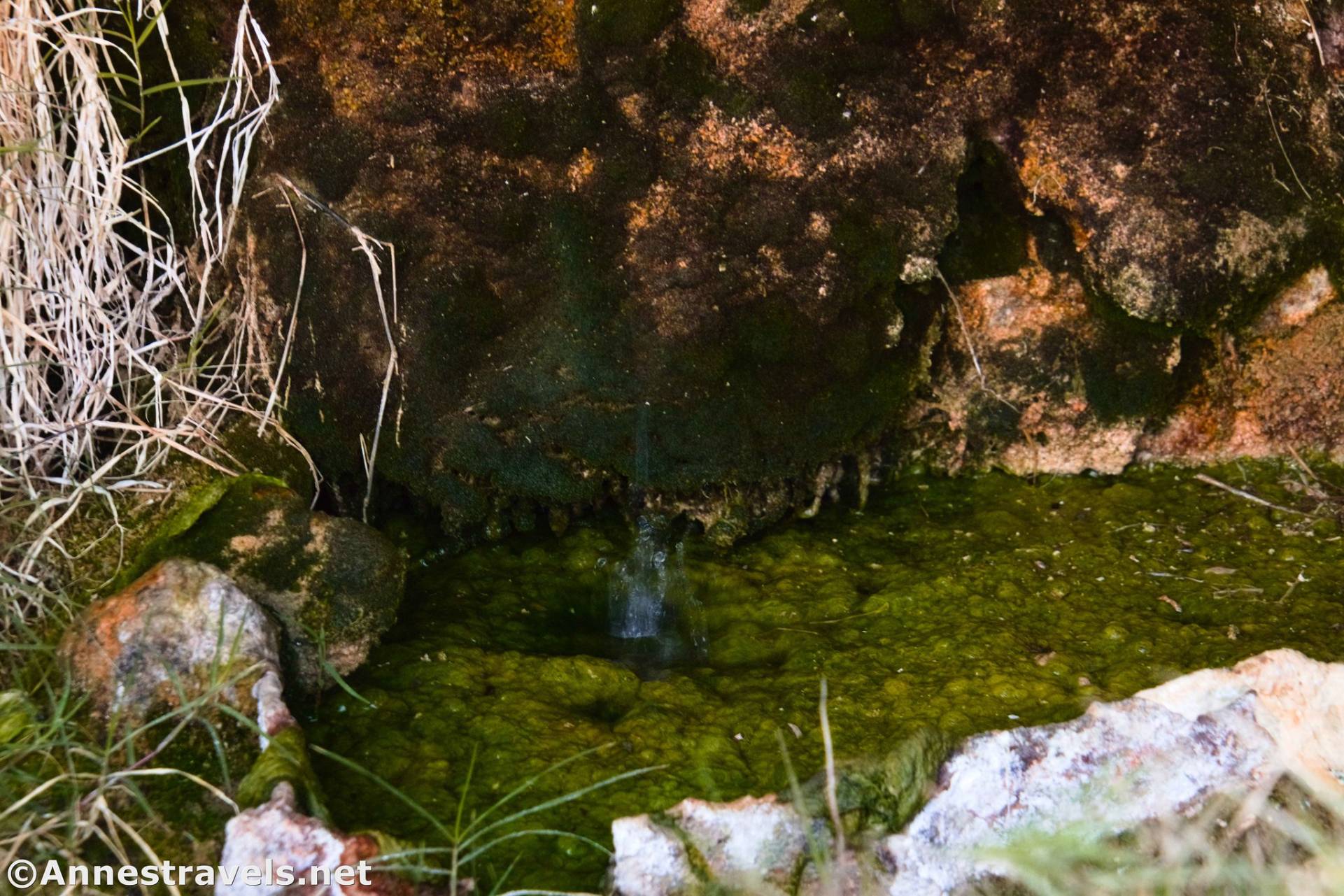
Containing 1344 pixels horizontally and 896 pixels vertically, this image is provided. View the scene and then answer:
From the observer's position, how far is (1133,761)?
2.03 meters

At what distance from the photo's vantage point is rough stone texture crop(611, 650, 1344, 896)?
189 cm

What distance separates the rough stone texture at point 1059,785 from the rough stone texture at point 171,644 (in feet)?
2.45

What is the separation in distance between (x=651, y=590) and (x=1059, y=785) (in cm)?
111

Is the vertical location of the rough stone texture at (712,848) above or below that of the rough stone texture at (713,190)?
below

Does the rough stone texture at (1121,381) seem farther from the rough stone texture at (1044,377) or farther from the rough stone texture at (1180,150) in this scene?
the rough stone texture at (1180,150)

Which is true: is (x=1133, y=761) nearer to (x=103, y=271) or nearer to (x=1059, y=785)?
(x=1059, y=785)

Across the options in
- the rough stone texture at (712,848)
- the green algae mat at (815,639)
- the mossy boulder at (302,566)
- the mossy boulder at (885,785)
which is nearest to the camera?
the rough stone texture at (712,848)

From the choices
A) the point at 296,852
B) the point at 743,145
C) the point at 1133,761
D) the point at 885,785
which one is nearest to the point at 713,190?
the point at 743,145

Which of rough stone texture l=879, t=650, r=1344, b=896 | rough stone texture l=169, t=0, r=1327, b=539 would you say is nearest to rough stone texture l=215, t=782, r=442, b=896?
rough stone texture l=879, t=650, r=1344, b=896

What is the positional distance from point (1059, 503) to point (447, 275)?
5.08ft

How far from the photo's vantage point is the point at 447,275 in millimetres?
2549

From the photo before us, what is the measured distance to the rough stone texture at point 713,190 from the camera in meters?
2.49

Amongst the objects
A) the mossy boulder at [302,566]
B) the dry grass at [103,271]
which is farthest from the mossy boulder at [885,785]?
the dry grass at [103,271]

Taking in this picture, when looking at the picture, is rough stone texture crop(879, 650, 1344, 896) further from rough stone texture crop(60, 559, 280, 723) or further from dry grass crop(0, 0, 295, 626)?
dry grass crop(0, 0, 295, 626)
